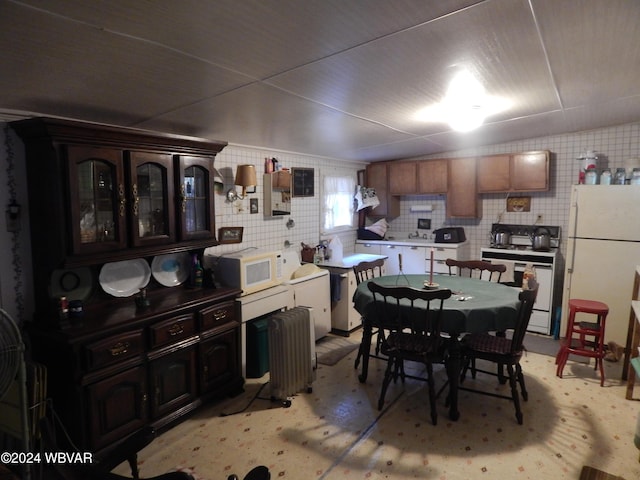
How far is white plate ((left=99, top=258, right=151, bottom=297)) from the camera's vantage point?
276 cm

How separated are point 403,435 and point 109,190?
99.2 inches

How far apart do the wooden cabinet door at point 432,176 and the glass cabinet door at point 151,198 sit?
3739 mm

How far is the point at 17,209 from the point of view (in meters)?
2.37

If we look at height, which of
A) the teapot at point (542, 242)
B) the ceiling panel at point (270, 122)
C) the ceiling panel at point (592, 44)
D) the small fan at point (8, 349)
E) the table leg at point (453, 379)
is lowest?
the table leg at point (453, 379)

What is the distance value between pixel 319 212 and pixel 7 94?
11.4ft

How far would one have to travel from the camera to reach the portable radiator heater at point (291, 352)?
121 inches

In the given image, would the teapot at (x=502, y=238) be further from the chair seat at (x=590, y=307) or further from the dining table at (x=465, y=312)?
the dining table at (x=465, y=312)

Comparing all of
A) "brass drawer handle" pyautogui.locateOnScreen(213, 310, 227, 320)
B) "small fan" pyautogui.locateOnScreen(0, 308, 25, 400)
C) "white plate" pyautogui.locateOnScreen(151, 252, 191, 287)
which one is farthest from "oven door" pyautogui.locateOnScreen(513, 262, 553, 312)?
"small fan" pyautogui.locateOnScreen(0, 308, 25, 400)

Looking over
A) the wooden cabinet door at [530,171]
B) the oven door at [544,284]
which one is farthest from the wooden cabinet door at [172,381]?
the wooden cabinet door at [530,171]

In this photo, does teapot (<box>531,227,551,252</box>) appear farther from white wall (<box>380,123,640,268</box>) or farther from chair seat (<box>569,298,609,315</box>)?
chair seat (<box>569,298,609,315</box>)

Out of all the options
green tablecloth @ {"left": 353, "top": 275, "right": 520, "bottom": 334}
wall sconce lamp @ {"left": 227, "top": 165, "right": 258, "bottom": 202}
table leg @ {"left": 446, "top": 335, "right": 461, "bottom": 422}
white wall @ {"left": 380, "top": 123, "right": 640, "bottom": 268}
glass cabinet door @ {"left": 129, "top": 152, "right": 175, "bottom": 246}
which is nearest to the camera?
glass cabinet door @ {"left": 129, "top": 152, "right": 175, "bottom": 246}

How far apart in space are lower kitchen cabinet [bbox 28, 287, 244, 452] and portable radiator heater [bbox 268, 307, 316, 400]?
1.13ft

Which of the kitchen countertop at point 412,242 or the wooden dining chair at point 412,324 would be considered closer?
the wooden dining chair at point 412,324

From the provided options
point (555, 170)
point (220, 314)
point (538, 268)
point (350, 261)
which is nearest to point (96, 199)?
point (220, 314)
